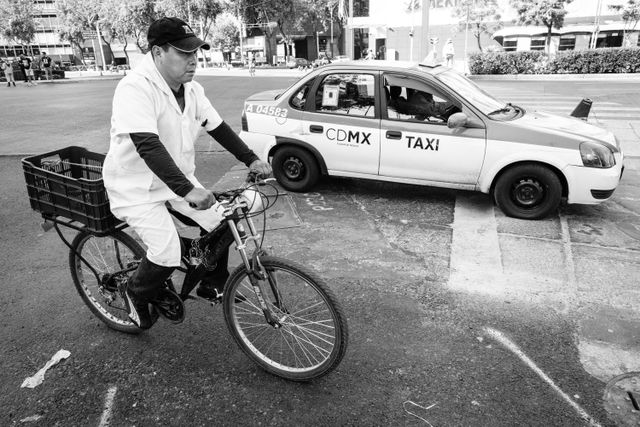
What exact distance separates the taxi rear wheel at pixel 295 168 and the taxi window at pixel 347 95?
64 cm

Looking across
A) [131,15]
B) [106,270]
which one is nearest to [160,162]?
[106,270]

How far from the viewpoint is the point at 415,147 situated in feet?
19.0

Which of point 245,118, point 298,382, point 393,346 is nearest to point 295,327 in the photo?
point 298,382

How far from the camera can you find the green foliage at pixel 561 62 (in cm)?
2186

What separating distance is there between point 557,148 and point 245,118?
391 centimetres

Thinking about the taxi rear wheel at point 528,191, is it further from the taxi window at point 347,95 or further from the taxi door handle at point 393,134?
the taxi window at point 347,95

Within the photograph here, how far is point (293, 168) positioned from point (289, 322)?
3.83m

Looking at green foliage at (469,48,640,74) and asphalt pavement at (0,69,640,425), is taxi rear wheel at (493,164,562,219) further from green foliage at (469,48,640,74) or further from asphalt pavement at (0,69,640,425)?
green foliage at (469,48,640,74)

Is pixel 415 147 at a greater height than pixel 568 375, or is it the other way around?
pixel 415 147

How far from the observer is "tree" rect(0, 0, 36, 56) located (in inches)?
2202

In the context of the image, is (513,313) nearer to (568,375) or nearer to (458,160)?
(568,375)

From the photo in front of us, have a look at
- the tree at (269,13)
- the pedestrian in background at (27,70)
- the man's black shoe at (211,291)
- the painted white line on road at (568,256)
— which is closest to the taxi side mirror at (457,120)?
the painted white line on road at (568,256)

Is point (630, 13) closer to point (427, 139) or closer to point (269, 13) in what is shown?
point (269, 13)

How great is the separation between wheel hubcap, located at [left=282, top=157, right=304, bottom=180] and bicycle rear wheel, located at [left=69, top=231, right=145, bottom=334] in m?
3.35
